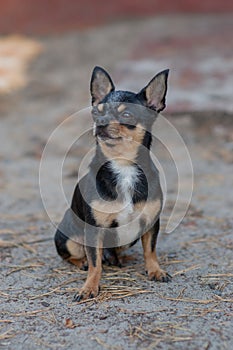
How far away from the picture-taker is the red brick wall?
11914 mm

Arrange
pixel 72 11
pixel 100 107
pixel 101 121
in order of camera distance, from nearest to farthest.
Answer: pixel 101 121, pixel 100 107, pixel 72 11

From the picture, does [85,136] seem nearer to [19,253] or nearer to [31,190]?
[31,190]

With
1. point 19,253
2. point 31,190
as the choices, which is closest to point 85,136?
point 31,190

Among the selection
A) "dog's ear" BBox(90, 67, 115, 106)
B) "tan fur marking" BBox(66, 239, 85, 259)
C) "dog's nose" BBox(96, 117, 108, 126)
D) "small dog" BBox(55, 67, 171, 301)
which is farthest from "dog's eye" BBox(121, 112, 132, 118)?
"tan fur marking" BBox(66, 239, 85, 259)

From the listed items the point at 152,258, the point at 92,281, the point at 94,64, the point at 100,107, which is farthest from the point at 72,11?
the point at 92,281

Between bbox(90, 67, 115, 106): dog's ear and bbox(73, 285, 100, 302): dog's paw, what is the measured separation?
1148 mm

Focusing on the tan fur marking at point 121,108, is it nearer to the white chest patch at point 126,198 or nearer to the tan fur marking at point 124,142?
the tan fur marking at point 124,142

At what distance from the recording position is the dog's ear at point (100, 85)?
13.1ft

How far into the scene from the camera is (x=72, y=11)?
12.1m

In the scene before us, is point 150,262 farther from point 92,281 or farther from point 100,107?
point 100,107

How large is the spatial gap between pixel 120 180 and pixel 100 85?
628mm

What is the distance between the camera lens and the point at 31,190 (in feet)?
20.9

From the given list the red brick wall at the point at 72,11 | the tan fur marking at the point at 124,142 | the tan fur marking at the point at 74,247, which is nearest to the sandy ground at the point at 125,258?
the tan fur marking at the point at 74,247

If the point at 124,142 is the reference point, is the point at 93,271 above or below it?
below
